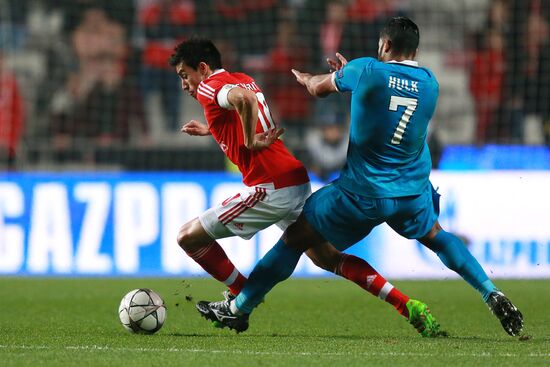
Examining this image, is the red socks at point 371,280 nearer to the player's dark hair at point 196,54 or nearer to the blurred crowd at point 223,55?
the player's dark hair at point 196,54

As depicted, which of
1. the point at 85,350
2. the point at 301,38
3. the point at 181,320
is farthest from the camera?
the point at 301,38

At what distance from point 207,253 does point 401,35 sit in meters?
1.89

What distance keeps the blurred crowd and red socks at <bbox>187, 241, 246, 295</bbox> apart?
7.40 m

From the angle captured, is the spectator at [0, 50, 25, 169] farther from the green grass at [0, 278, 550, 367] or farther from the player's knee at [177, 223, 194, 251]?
the player's knee at [177, 223, 194, 251]

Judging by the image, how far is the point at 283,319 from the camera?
820 centimetres

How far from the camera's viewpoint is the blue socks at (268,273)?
686cm

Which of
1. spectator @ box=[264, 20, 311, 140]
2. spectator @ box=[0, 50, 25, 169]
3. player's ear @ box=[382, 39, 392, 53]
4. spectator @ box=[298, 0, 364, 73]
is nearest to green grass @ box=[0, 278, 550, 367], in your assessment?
player's ear @ box=[382, 39, 392, 53]

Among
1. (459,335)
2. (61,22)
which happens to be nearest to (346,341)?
(459,335)

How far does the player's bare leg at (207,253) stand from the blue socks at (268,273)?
349 millimetres

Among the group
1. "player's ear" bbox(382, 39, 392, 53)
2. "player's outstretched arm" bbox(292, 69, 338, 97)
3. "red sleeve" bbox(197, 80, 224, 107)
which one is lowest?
"red sleeve" bbox(197, 80, 224, 107)

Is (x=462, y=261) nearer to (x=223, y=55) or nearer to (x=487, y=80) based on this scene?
(x=487, y=80)

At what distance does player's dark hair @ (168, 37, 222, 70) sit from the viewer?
7133mm

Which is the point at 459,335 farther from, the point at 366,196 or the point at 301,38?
the point at 301,38

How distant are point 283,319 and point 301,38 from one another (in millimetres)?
8201
